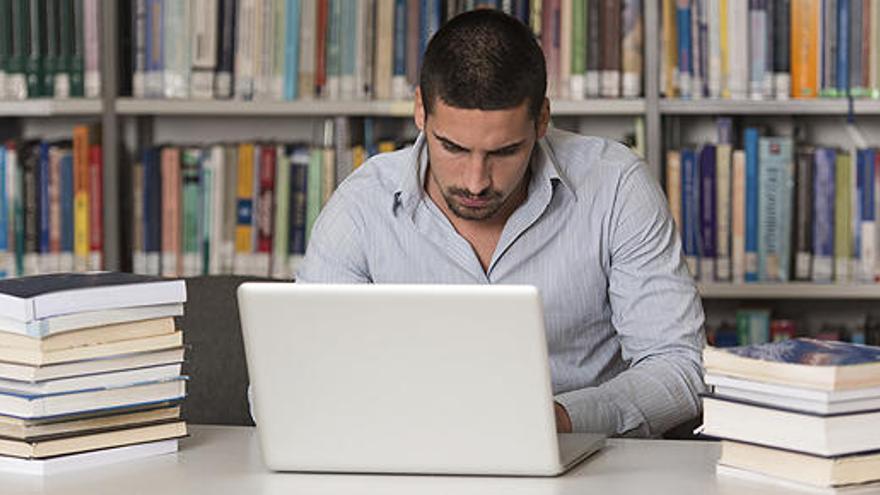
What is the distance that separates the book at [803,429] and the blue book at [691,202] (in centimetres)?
159

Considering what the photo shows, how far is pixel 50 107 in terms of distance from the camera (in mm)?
3334

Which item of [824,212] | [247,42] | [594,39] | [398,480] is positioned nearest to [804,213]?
[824,212]

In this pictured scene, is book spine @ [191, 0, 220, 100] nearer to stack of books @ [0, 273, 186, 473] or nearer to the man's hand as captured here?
stack of books @ [0, 273, 186, 473]

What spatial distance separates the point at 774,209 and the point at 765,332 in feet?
0.89

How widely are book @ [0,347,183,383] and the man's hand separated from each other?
0.46 metres

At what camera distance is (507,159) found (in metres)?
2.21

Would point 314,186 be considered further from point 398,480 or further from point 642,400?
point 398,480

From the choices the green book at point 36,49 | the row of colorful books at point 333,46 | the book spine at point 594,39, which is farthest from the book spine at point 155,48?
the book spine at point 594,39

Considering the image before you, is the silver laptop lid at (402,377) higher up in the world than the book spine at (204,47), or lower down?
lower down

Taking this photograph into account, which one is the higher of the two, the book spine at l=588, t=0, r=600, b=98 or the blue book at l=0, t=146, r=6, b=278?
the book spine at l=588, t=0, r=600, b=98

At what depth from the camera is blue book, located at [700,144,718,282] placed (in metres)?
3.27

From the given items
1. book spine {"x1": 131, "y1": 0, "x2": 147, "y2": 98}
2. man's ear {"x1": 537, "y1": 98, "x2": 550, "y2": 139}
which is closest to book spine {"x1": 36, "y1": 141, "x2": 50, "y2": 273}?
book spine {"x1": 131, "y1": 0, "x2": 147, "y2": 98}

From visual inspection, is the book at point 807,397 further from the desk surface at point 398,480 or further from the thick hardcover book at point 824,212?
the thick hardcover book at point 824,212

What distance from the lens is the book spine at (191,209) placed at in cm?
344
